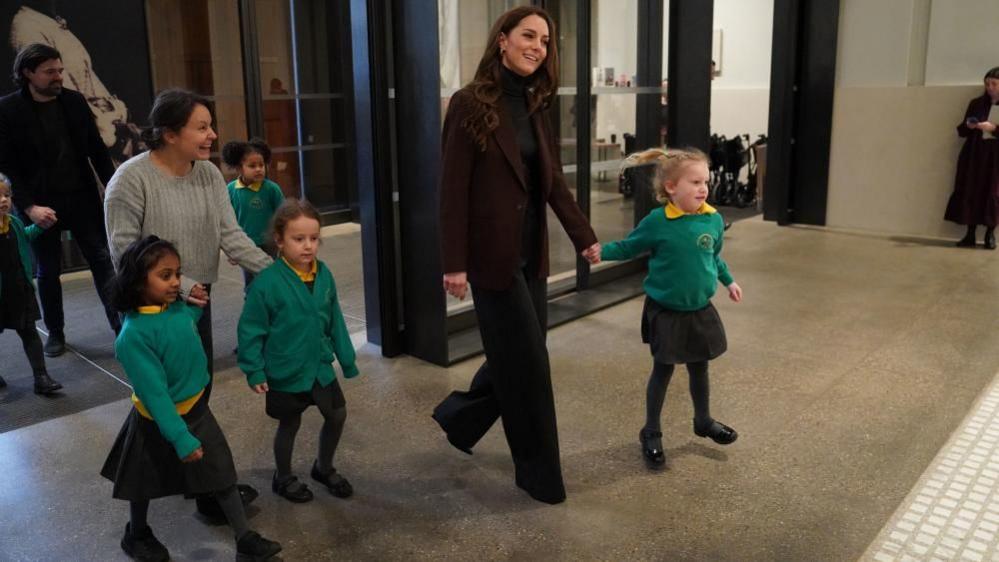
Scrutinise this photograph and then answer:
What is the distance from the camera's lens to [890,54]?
25.4 ft

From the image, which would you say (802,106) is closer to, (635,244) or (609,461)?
(635,244)

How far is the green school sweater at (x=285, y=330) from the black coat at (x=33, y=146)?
2219 millimetres

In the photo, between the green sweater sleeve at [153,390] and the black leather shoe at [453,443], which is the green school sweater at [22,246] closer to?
the green sweater sleeve at [153,390]

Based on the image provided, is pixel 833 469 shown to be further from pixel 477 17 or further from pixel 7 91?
pixel 7 91

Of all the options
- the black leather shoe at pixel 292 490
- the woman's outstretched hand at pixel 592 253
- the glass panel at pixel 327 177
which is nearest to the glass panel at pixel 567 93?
the woman's outstretched hand at pixel 592 253

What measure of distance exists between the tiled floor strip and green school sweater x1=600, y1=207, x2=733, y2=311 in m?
0.98

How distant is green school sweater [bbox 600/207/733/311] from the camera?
2982 mm

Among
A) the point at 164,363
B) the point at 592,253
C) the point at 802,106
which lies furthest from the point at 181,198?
the point at 802,106

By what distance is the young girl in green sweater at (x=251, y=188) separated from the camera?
14.1ft

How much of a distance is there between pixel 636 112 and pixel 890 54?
10.8 feet

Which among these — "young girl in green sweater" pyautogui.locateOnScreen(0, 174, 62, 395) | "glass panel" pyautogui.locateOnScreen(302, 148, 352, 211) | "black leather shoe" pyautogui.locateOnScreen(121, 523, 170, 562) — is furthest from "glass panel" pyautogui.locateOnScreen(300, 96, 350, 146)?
"black leather shoe" pyautogui.locateOnScreen(121, 523, 170, 562)

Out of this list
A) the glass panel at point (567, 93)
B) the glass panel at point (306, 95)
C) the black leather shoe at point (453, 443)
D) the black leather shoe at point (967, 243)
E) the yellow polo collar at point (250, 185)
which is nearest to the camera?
the black leather shoe at point (453, 443)

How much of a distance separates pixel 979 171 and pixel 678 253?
5.47 metres

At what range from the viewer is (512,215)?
270cm
